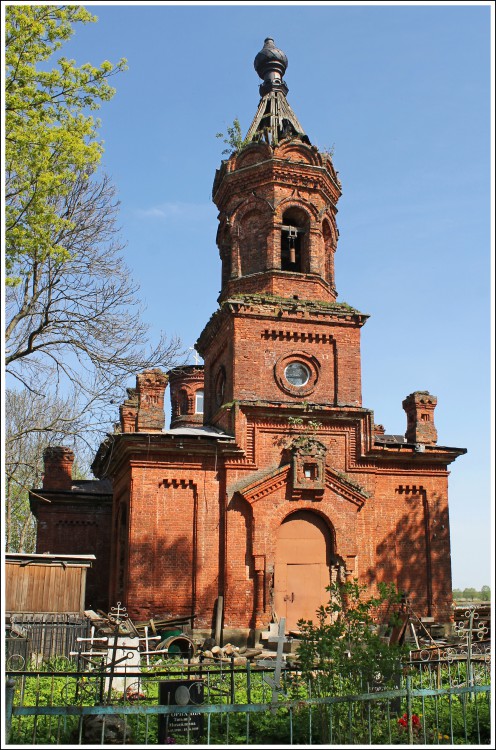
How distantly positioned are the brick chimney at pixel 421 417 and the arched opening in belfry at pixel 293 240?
4.90 m

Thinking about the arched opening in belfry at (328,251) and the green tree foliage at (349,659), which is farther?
the arched opening in belfry at (328,251)

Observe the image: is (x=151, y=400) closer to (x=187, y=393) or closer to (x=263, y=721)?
(x=263, y=721)

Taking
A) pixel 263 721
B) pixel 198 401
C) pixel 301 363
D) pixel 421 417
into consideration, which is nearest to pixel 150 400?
pixel 301 363

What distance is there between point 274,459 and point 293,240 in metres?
6.57

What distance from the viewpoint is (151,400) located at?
65.3 ft

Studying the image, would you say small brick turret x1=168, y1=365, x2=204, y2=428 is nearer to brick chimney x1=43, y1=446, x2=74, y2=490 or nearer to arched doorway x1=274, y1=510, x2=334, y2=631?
brick chimney x1=43, y1=446, x2=74, y2=490

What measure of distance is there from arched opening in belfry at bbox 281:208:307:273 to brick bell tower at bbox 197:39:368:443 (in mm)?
29

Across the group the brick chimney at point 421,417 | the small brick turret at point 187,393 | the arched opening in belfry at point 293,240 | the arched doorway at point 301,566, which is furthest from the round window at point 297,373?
the small brick turret at point 187,393

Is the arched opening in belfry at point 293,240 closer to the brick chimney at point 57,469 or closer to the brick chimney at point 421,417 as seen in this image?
the brick chimney at point 421,417

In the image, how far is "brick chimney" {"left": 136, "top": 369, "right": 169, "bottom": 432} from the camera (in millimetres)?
19547

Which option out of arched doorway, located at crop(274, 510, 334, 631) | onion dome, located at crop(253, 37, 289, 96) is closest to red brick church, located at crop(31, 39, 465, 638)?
arched doorway, located at crop(274, 510, 334, 631)

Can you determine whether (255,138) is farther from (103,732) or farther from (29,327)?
(103,732)

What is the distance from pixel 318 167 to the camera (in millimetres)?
22422

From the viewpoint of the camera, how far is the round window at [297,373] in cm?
2067
